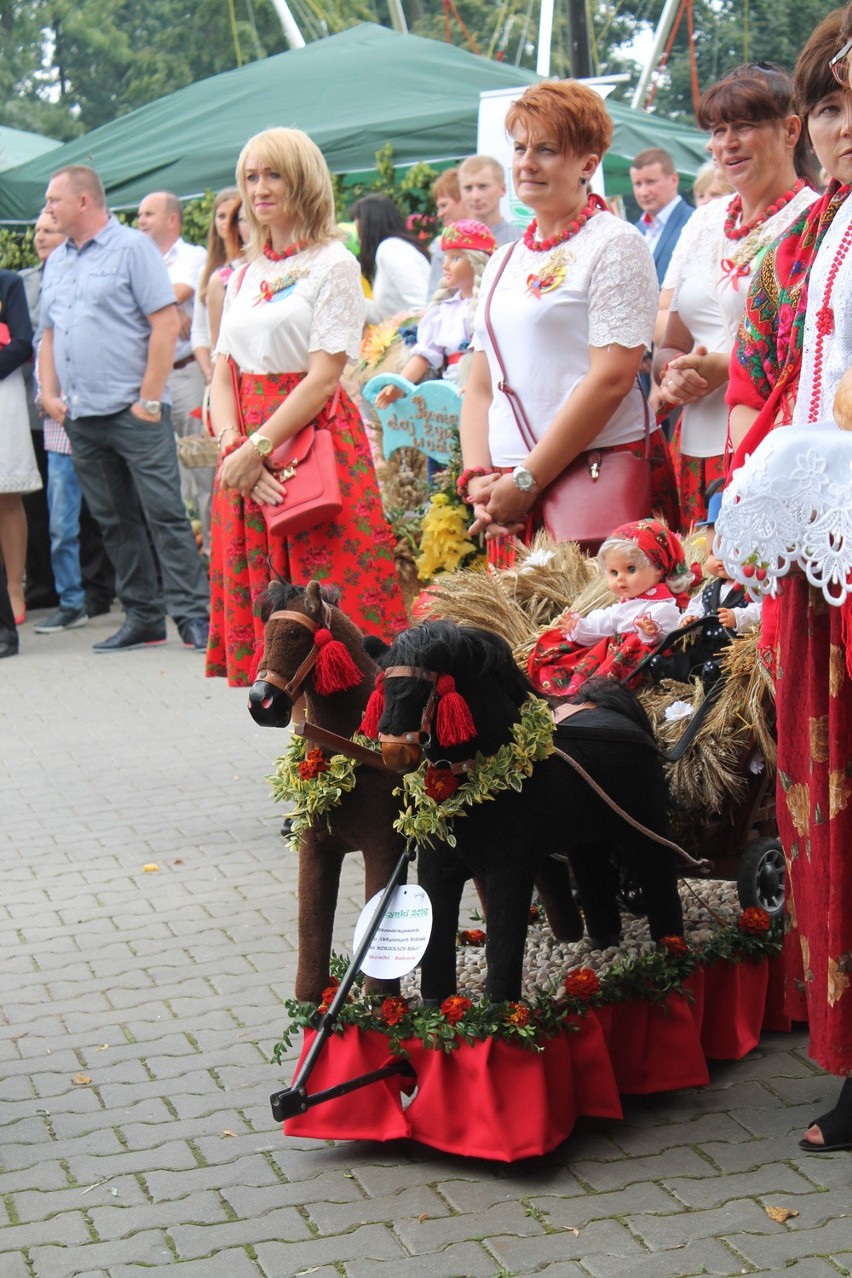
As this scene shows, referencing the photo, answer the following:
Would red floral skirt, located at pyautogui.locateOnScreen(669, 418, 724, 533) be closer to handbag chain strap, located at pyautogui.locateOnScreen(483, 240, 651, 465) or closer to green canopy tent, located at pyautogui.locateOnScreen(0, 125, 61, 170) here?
handbag chain strap, located at pyautogui.locateOnScreen(483, 240, 651, 465)

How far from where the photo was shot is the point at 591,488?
183 inches

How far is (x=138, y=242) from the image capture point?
9.21 meters

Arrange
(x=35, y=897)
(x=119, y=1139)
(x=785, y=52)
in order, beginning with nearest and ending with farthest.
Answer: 1. (x=119, y=1139)
2. (x=35, y=897)
3. (x=785, y=52)

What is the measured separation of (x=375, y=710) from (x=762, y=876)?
1297 mm

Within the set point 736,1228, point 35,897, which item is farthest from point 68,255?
point 736,1228

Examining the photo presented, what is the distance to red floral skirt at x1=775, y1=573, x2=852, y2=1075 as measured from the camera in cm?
313

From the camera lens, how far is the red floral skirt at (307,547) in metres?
5.53

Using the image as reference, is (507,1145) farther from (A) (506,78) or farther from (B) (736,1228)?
(A) (506,78)

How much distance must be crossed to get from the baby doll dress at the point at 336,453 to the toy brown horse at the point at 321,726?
156 centimetres

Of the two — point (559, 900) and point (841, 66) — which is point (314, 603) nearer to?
point (559, 900)

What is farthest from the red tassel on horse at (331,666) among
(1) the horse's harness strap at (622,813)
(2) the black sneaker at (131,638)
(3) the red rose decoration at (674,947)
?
(2) the black sneaker at (131,638)

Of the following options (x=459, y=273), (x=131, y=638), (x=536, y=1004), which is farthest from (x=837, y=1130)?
(x=131, y=638)

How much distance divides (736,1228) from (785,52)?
3335 centimetres

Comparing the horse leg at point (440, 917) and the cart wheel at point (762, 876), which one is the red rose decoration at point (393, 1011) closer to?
the horse leg at point (440, 917)
